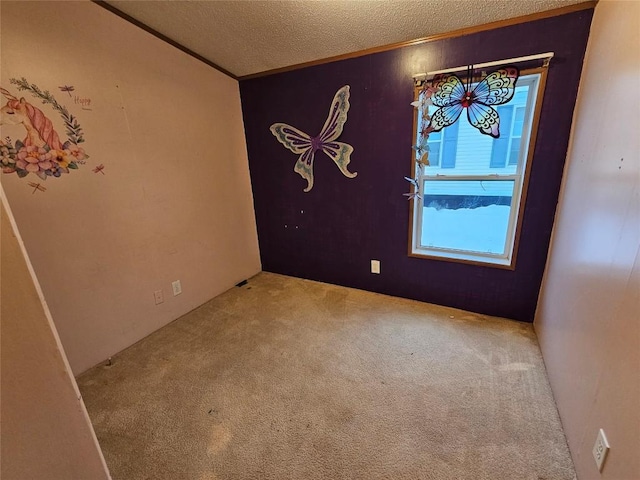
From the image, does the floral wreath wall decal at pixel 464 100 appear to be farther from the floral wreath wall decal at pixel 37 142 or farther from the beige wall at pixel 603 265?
the floral wreath wall decal at pixel 37 142

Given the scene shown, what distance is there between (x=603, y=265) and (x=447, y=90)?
4.72 ft

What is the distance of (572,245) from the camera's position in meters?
1.47

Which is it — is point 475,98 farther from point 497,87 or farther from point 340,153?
point 340,153

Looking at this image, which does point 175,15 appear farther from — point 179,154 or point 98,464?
point 98,464

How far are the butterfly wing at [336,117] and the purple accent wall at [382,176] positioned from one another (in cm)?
5

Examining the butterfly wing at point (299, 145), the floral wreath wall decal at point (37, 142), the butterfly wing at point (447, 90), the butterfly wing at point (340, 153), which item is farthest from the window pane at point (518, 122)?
the floral wreath wall decal at point (37, 142)

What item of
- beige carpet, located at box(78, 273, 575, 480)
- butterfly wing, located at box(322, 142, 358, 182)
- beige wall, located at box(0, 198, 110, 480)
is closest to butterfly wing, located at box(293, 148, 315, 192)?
butterfly wing, located at box(322, 142, 358, 182)

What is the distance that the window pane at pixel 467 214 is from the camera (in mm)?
2055

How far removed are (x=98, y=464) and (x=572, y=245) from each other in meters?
2.21

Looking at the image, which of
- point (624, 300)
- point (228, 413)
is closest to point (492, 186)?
point (624, 300)

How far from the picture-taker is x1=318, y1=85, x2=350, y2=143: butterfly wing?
2271mm

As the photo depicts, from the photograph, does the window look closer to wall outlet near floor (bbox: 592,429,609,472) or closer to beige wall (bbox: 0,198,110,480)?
wall outlet near floor (bbox: 592,429,609,472)

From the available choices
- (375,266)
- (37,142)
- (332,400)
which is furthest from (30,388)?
(375,266)

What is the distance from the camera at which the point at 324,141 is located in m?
2.44
